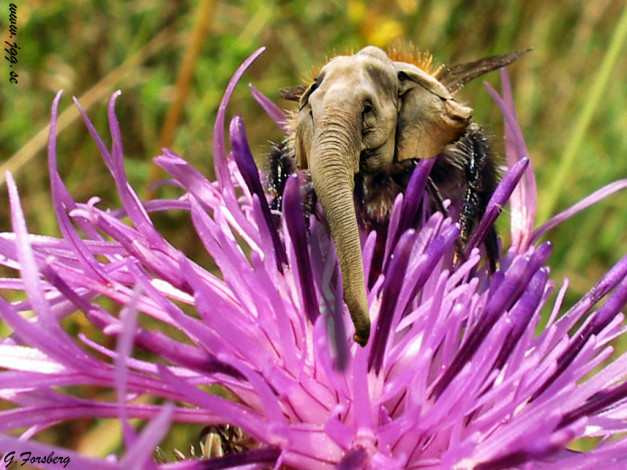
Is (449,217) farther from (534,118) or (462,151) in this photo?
(534,118)

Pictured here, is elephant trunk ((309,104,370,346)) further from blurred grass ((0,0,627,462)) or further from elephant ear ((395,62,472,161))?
blurred grass ((0,0,627,462))

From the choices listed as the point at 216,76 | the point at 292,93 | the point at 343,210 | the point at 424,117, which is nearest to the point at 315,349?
the point at 343,210

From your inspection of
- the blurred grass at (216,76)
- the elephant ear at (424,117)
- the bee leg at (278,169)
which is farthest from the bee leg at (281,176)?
the blurred grass at (216,76)

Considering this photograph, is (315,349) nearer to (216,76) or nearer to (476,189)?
(476,189)

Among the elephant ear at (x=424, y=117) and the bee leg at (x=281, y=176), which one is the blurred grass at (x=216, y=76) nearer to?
the bee leg at (x=281, y=176)

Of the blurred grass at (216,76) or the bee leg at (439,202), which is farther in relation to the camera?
the blurred grass at (216,76)

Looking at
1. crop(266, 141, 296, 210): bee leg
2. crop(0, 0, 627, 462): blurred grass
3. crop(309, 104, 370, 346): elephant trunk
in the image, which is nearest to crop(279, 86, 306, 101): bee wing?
crop(266, 141, 296, 210): bee leg

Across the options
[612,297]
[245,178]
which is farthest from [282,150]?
[612,297]
